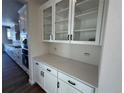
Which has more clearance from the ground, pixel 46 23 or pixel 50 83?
pixel 46 23

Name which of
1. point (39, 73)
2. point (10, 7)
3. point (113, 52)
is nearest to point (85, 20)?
point (113, 52)

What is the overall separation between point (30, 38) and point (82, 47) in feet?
4.94

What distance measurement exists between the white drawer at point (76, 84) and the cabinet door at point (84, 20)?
0.72m

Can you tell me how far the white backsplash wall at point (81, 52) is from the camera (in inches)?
58.5

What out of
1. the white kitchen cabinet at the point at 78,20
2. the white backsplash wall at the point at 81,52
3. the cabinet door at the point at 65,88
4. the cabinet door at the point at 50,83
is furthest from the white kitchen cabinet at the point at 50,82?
the white kitchen cabinet at the point at 78,20

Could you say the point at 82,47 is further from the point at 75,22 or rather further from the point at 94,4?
the point at 94,4

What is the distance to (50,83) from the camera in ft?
5.47

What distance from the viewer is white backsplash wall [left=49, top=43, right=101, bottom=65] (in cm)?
149

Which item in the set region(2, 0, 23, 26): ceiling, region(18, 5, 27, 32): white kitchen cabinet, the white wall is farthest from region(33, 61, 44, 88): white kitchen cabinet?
region(2, 0, 23, 26): ceiling

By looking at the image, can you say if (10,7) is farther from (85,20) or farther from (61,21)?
(85,20)

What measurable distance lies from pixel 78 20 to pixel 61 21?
19.5 inches

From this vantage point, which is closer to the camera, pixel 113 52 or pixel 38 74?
pixel 113 52

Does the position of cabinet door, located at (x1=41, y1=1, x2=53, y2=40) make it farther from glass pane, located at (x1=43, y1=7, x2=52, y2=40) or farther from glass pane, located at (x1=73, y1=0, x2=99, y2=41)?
glass pane, located at (x1=73, y1=0, x2=99, y2=41)

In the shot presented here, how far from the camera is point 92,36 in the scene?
1294 millimetres
